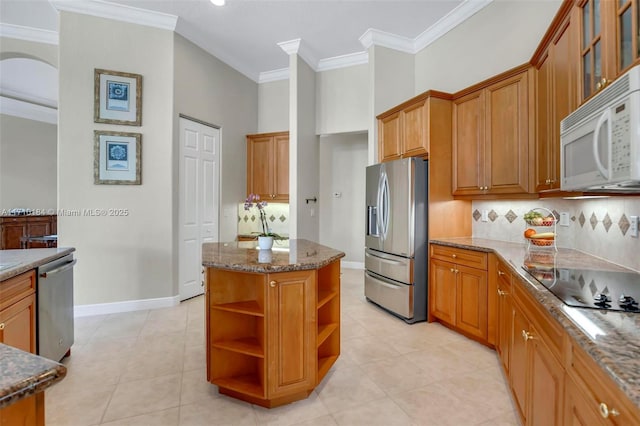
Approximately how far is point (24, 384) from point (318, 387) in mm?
1809

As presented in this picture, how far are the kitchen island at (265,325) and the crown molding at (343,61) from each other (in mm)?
3671

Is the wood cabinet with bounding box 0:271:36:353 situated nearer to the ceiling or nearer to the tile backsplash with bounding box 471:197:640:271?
the ceiling

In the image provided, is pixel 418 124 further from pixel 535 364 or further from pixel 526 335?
pixel 535 364

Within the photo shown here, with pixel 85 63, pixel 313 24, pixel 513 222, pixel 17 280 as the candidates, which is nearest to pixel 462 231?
pixel 513 222

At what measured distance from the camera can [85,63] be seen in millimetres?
3615

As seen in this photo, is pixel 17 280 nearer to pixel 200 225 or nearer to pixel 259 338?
pixel 259 338

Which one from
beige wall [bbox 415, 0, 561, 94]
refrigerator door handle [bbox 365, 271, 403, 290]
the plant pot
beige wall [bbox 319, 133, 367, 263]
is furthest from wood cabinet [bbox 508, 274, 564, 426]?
beige wall [bbox 319, 133, 367, 263]

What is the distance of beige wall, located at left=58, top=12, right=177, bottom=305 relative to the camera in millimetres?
3566

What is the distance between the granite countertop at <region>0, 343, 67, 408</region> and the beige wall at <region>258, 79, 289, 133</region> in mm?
4968

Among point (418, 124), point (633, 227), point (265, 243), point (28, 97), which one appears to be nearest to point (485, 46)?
point (418, 124)

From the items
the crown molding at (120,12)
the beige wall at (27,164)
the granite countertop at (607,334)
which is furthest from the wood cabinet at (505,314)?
the beige wall at (27,164)

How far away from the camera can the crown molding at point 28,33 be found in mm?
3836

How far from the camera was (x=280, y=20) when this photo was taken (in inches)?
158

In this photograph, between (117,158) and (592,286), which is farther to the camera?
(117,158)
